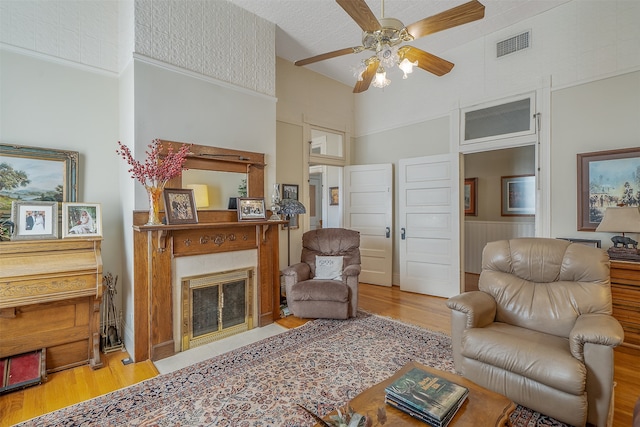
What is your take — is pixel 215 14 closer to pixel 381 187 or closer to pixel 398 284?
pixel 381 187

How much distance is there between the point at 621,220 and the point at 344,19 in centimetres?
359

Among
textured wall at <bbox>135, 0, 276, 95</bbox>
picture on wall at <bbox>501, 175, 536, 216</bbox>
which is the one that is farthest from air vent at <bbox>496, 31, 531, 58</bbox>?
textured wall at <bbox>135, 0, 276, 95</bbox>

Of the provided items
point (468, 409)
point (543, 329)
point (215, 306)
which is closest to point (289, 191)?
point (215, 306)

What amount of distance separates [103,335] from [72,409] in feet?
3.42

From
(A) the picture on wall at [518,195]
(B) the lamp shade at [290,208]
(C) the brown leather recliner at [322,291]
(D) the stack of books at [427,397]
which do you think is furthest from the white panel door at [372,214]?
(D) the stack of books at [427,397]

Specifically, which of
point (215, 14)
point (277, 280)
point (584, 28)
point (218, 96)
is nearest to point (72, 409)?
point (277, 280)

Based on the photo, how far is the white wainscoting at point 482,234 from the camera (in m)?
5.66

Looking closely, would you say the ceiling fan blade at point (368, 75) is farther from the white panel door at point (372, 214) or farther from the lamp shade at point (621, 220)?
the lamp shade at point (621, 220)

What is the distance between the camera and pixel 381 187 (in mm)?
5250

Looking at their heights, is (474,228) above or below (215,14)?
below

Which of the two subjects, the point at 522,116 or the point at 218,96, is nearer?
the point at 218,96

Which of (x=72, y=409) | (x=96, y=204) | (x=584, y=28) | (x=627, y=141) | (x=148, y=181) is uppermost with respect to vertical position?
(x=584, y=28)

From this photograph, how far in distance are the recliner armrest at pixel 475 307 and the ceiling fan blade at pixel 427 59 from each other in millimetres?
1946

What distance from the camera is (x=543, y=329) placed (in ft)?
7.57
